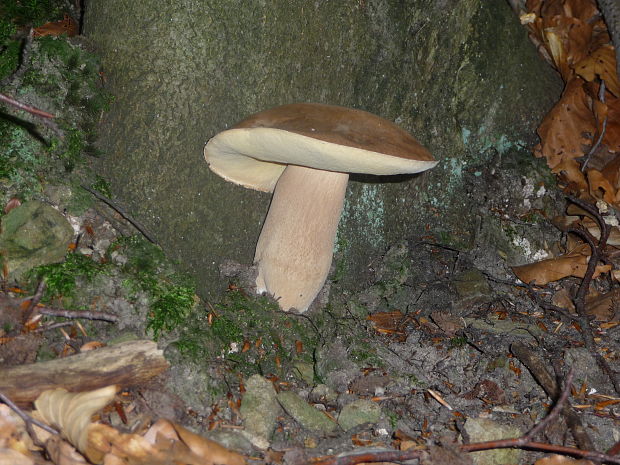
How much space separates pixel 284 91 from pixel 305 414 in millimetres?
1368

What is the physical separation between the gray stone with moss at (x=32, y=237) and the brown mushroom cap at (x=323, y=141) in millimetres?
640

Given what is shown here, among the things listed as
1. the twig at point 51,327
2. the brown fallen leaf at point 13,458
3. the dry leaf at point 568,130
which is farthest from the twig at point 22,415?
the dry leaf at point 568,130

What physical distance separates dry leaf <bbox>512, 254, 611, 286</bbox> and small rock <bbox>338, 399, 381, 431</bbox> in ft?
4.91

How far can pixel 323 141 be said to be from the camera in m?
1.61

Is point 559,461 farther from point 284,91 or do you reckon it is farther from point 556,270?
point 284,91

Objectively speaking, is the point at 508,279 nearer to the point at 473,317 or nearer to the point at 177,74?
the point at 473,317

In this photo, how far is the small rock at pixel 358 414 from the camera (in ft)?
6.16

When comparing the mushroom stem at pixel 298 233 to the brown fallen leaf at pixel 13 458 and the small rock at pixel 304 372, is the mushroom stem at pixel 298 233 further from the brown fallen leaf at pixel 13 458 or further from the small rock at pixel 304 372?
the brown fallen leaf at pixel 13 458

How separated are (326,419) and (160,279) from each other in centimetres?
83

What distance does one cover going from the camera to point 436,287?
2.74 metres

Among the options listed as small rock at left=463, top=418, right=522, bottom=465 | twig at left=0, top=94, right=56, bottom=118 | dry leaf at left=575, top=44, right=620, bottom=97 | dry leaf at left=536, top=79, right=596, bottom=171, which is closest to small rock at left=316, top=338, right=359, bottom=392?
small rock at left=463, top=418, right=522, bottom=465

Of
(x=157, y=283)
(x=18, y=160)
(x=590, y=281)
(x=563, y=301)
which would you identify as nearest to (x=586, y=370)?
(x=563, y=301)

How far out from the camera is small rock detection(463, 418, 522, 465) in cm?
173

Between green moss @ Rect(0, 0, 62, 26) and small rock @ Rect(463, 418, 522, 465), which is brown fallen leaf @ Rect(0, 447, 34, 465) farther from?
green moss @ Rect(0, 0, 62, 26)
